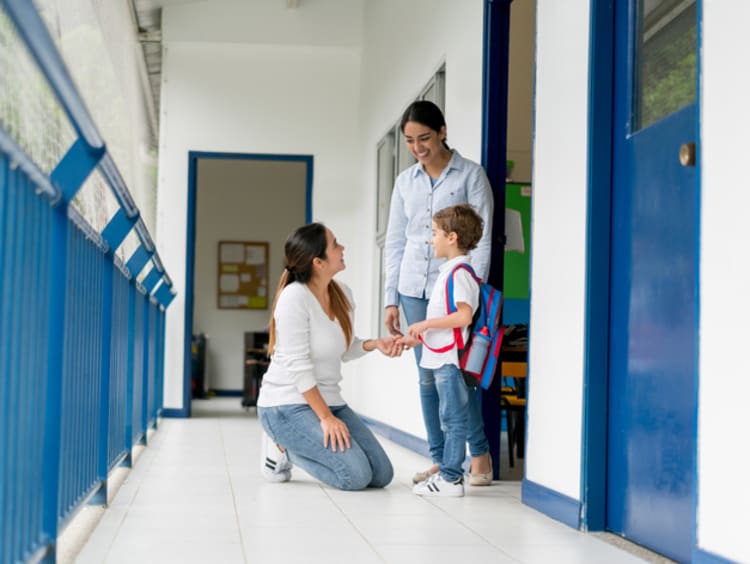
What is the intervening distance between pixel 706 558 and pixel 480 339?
1.46m

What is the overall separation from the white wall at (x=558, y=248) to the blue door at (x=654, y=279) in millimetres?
134

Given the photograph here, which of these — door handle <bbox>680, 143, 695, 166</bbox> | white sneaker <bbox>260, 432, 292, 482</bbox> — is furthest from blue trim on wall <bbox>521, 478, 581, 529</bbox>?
door handle <bbox>680, 143, 695, 166</bbox>

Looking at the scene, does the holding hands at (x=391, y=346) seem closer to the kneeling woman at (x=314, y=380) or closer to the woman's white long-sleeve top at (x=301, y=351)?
the kneeling woman at (x=314, y=380)

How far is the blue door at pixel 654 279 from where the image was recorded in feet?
7.83

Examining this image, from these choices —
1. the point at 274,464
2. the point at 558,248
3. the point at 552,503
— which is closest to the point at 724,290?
the point at 558,248

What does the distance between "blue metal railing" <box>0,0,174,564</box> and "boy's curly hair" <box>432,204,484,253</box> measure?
1.05m

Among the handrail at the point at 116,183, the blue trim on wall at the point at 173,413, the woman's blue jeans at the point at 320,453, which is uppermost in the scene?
the handrail at the point at 116,183

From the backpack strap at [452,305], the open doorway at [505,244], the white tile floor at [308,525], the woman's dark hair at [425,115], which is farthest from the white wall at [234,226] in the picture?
the backpack strap at [452,305]

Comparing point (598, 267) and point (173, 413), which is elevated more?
point (598, 267)

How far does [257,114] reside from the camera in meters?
7.86

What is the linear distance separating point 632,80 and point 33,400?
72.5 inches

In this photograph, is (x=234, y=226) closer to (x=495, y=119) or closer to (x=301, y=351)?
(x=495, y=119)

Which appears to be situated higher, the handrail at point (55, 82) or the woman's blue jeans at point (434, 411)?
the handrail at point (55, 82)

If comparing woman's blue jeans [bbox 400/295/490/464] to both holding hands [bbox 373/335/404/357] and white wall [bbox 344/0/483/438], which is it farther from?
white wall [bbox 344/0/483/438]
